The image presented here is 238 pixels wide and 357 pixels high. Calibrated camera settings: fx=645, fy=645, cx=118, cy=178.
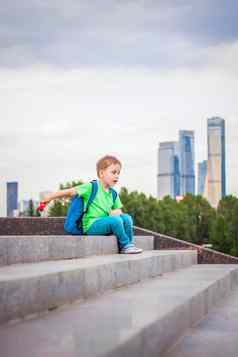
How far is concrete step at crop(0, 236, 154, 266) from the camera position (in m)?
5.14

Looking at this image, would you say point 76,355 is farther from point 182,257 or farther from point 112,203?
point 182,257

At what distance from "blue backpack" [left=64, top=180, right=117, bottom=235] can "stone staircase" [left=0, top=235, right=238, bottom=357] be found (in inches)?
66.4

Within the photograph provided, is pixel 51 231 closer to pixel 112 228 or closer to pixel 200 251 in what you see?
pixel 200 251

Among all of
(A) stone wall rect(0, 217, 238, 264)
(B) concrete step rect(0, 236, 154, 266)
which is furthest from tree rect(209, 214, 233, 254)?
(B) concrete step rect(0, 236, 154, 266)

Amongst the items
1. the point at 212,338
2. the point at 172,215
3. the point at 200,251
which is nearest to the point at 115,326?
the point at 212,338

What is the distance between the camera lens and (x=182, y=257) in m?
9.87

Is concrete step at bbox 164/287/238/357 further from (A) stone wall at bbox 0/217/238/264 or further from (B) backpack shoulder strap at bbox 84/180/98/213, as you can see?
(A) stone wall at bbox 0/217/238/264

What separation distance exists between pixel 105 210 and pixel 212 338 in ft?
13.4

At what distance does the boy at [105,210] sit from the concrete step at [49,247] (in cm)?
19

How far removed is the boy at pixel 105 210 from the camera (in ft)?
27.5

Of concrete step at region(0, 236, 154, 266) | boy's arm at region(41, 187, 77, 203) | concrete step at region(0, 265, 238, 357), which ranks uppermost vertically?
boy's arm at region(41, 187, 77, 203)

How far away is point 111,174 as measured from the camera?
28.1 feet

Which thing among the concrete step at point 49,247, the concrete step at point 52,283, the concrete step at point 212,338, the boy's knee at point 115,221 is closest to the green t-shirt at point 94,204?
the boy's knee at point 115,221

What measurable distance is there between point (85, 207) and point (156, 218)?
67.2 meters
